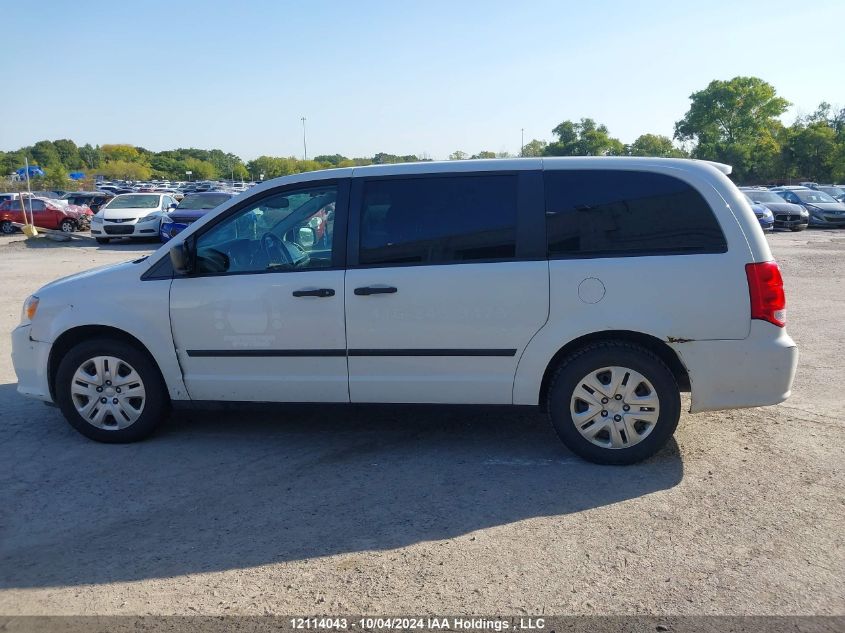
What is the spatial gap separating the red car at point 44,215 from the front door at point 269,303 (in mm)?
27730

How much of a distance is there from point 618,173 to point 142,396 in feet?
12.0

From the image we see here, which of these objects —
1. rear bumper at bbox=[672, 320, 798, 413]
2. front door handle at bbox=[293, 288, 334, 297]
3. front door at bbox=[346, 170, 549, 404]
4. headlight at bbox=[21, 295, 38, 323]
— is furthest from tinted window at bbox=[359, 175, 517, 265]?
headlight at bbox=[21, 295, 38, 323]

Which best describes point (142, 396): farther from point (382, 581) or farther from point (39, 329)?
point (382, 581)

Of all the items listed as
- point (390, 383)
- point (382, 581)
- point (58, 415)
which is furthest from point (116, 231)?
point (382, 581)

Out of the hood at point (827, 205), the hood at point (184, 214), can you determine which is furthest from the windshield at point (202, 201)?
the hood at point (827, 205)

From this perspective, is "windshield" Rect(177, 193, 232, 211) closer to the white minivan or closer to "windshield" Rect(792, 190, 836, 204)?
the white minivan

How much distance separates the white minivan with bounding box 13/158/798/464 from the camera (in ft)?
15.2

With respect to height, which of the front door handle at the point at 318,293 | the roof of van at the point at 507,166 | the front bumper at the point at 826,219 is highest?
the roof of van at the point at 507,166

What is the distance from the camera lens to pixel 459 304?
477cm

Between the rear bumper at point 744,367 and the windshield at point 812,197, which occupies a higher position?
the rear bumper at point 744,367

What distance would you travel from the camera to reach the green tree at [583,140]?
1603 cm

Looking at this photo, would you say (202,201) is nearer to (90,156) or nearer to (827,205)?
(827,205)

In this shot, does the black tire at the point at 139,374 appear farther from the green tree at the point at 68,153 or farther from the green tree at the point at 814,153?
the green tree at the point at 68,153

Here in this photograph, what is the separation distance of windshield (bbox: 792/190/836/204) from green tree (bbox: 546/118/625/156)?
13.4 m
